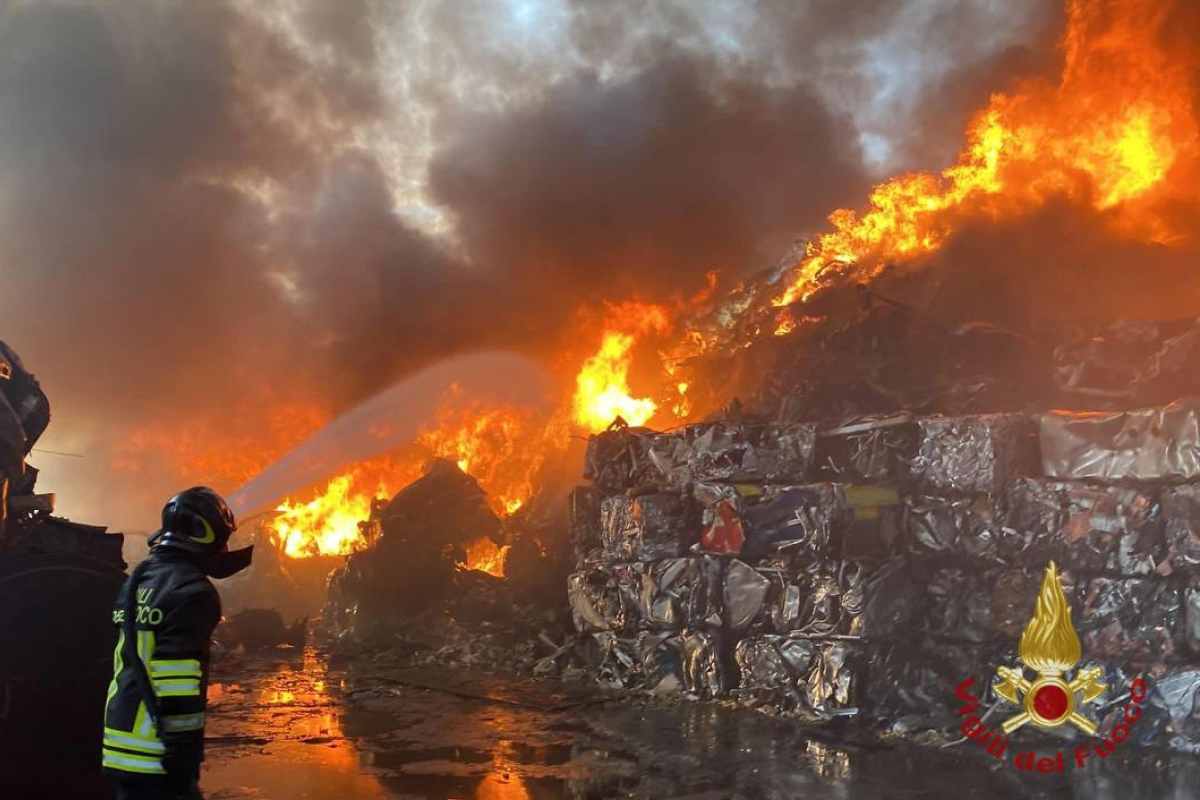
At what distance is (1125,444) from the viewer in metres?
6.32

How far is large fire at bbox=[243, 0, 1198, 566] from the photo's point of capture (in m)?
11.9

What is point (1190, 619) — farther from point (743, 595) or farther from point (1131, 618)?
point (743, 595)

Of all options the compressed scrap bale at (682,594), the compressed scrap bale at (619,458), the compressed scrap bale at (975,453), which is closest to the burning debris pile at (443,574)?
the compressed scrap bale at (619,458)

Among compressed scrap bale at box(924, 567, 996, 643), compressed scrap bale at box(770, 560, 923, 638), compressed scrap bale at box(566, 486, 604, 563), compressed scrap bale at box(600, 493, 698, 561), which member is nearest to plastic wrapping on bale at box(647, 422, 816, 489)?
compressed scrap bale at box(600, 493, 698, 561)

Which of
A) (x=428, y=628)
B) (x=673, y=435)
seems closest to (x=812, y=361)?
(x=673, y=435)

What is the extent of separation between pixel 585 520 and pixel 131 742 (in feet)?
25.7

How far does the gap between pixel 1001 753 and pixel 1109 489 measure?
2.19 m

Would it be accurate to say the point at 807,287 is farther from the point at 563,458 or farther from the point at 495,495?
the point at 495,495

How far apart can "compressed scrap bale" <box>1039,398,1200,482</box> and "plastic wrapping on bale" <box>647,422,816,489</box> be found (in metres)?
2.10

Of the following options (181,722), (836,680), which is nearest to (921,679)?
(836,680)

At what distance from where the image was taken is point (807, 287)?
1379cm

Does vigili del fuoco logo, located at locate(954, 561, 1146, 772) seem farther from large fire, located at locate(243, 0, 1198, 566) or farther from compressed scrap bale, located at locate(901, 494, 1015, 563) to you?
large fire, located at locate(243, 0, 1198, 566)

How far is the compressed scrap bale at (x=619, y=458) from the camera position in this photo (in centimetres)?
932

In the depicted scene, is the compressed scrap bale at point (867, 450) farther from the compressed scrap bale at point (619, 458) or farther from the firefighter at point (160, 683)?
the firefighter at point (160, 683)
